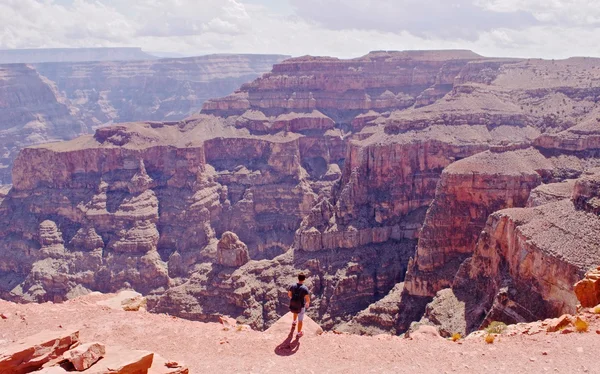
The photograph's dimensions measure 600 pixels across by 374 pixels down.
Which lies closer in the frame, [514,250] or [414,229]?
[514,250]

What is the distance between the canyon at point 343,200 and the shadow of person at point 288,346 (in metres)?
19.6

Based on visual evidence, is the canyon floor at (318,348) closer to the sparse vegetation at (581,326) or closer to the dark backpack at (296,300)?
the sparse vegetation at (581,326)

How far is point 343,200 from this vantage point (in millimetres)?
73938

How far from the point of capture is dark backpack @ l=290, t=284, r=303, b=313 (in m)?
22.9

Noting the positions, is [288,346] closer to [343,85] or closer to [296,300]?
[296,300]

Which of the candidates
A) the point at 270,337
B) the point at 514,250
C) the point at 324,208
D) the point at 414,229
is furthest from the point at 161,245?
the point at 270,337

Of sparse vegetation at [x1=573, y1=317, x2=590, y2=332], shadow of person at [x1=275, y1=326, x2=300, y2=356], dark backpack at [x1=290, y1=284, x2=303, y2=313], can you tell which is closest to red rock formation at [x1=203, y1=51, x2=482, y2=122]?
dark backpack at [x1=290, y1=284, x2=303, y2=313]

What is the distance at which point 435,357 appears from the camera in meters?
20.7

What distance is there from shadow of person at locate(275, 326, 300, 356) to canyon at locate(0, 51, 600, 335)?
772 inches

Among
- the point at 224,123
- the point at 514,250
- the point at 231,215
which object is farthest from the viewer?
the point at 224,123

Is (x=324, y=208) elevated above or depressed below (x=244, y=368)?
below

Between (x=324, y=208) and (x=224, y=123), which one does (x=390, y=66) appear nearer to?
(x=224, y=123)

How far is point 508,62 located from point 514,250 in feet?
320

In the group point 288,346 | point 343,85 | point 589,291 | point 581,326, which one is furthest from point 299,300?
point 343,85
